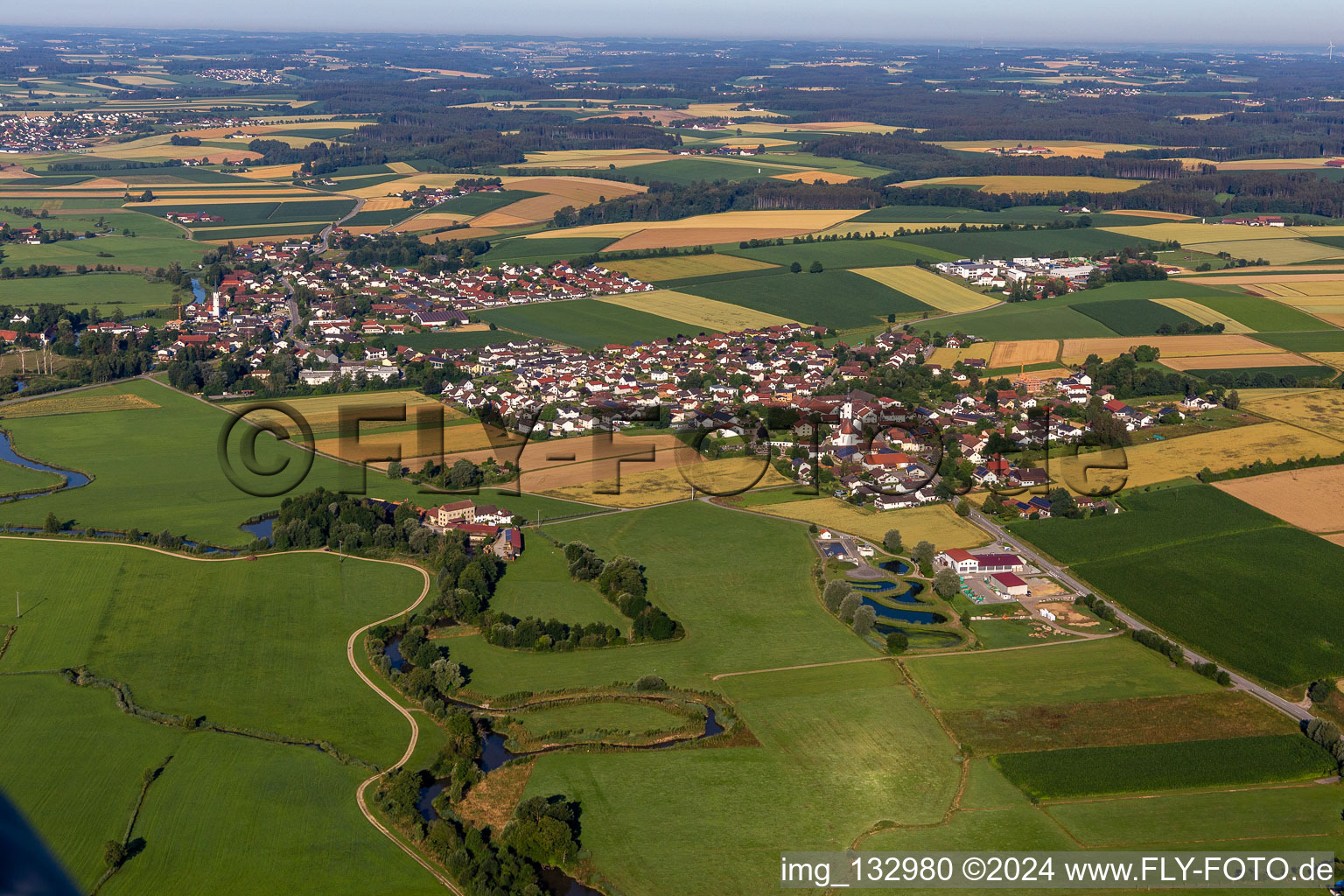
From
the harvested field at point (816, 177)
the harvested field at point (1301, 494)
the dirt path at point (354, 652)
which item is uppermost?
the harvested field at point (816, 177)

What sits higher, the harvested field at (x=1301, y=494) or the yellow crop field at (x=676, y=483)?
the harvested field at (x=1301, y=494)

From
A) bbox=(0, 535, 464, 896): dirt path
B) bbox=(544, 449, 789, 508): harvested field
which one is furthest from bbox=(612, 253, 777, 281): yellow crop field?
bbox=(0, 535, 464, 896): dirt path

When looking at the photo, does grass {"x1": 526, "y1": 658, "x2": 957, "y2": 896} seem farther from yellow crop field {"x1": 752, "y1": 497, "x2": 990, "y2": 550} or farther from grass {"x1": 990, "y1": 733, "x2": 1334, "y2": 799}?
yellow crop field {"x1": 752, "y1": 497, "x2": 990, "y2": 550}

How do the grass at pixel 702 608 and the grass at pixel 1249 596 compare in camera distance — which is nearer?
the grass at pixel 1249 596

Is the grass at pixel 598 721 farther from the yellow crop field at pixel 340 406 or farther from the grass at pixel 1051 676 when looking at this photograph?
the yellow crop field at pixel 340 406

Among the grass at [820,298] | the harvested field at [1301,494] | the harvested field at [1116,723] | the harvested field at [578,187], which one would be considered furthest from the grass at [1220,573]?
the harvested field at [578,187]

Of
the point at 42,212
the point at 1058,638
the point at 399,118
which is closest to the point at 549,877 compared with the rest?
the point at 1058,638

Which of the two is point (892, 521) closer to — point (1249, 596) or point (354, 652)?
point (1249, 596)

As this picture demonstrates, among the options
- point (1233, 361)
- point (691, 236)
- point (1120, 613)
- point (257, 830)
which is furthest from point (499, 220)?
point (257, 830)
